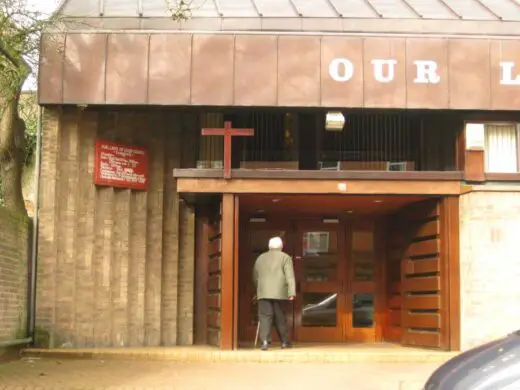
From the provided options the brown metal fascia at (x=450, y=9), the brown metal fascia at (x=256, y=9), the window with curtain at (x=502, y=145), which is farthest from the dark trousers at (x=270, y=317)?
the brown metal fascia at (x=450, y=9)

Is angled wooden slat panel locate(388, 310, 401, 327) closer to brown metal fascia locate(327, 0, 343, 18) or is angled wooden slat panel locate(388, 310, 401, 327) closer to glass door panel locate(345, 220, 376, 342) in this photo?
glass door panel locate(345, 220, 376, 342)

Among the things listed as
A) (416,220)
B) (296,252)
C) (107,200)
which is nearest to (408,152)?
(416,220)

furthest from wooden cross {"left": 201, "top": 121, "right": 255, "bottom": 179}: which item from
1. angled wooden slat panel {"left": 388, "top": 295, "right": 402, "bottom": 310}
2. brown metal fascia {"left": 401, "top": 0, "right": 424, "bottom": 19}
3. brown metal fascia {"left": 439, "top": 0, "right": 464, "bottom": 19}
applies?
brown metal fascia {"left": 439, "top": 0, "right": 464, "bottom": 19}

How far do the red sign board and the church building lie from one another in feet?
0.07

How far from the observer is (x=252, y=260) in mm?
13609

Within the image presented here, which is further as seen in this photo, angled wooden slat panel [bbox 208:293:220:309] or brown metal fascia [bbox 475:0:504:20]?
brown metal fascia [bbox 475:0:504:20]

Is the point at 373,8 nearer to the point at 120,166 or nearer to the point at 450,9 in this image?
the point at 450,9

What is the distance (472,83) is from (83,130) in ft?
19.1

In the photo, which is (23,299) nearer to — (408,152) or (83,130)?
(83,130)

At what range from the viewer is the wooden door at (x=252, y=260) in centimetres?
1347

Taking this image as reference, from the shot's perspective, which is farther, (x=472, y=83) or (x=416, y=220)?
(x=416, y=220)

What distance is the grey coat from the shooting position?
11.8 meters

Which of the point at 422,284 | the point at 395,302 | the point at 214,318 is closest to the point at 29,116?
the point at 214,318

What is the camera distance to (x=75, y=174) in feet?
40.1
